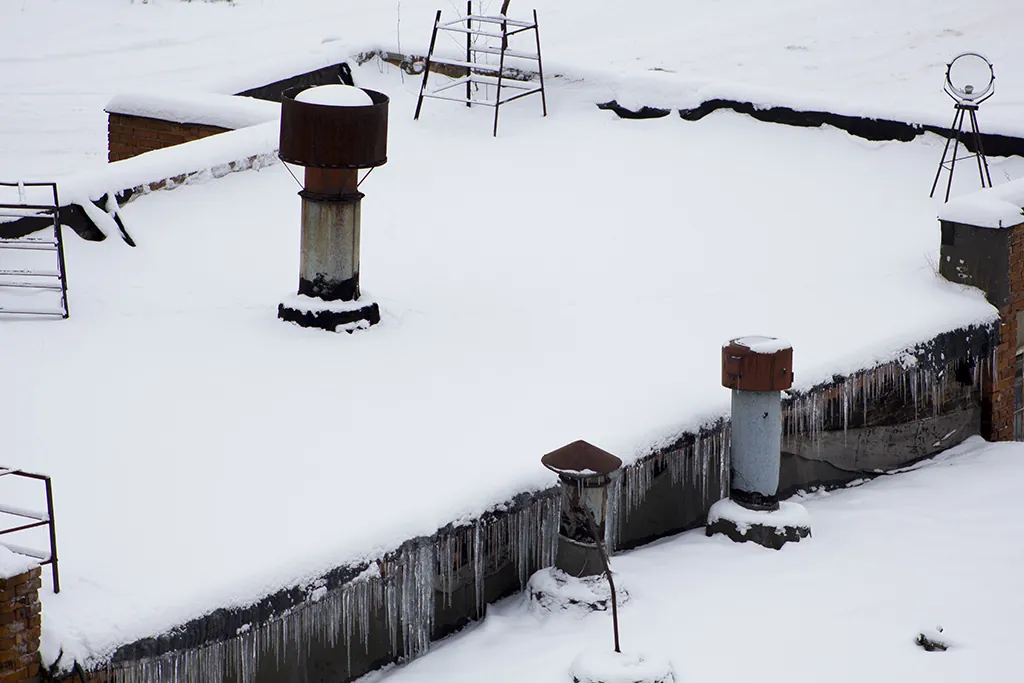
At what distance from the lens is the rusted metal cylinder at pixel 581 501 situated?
5395 mm

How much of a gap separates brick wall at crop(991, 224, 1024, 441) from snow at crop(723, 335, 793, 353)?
3.17 metres

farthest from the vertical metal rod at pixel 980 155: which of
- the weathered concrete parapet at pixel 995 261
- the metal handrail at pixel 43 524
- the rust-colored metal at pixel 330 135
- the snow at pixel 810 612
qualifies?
the metal handrail at pixel 43 524

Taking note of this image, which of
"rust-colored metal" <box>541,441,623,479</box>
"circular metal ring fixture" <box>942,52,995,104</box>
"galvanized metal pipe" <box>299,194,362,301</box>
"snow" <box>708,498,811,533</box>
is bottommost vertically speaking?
"snow" <box>708,498,811,533</box>

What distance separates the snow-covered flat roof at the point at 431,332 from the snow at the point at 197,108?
0.90 metres

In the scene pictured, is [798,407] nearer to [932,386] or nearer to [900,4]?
[932,386]

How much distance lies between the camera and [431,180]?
35.3 feet

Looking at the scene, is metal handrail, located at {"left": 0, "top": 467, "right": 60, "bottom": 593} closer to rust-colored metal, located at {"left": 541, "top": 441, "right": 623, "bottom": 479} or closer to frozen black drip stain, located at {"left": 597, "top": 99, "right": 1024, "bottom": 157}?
rust-colored metal, located at {"left": 541, "top": 441, "right": 623, "bottom": 479}

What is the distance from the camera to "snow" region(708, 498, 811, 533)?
6.23m

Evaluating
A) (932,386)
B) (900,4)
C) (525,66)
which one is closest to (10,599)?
(932,386)

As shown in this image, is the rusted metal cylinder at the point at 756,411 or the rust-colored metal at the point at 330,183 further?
the rust-colored metal at the point at 330,183

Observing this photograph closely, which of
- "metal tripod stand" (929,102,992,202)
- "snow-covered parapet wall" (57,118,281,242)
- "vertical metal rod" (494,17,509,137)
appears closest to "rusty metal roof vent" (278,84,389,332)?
"snow-covered parapet wall" (57,118,281,242)

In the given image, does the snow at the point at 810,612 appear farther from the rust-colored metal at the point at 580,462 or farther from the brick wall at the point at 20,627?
the brick wall at the point at 20,627

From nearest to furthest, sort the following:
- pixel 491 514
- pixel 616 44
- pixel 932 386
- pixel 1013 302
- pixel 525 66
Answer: pixel 491 514, pixel 932 386, pixel 1013 302, pixel 525 66, pixel 616 44

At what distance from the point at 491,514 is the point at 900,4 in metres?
20.8
